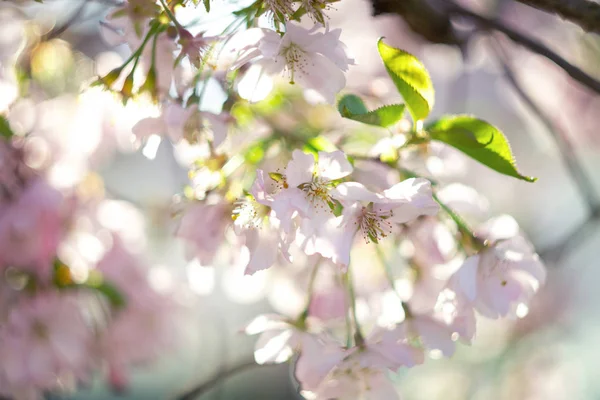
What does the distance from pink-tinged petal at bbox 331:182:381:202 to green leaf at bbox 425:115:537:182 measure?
0.12 m

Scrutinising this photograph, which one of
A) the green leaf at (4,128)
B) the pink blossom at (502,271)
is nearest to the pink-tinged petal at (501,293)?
the pink blossom at (502,271)

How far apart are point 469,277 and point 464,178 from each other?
1563 mm

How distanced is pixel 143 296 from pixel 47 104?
0.51 meters

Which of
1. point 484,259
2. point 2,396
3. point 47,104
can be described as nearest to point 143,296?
point 2,396

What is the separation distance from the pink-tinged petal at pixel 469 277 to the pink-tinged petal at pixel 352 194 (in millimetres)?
175

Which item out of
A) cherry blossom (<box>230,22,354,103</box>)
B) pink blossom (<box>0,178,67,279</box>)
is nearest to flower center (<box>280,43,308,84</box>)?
cherry blossom (<box>230,22,354,103</box>)

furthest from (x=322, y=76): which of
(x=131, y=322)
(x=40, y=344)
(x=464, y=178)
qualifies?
(x=464, y=178)

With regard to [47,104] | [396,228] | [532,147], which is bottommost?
[532,147]

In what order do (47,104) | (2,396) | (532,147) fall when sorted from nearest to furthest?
(2,396) < (47,104) < (532,147)

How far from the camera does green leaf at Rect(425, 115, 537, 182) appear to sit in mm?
647

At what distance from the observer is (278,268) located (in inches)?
48.3

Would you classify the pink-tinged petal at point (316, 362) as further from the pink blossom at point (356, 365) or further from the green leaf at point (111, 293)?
the green leaf at point (111, 293)

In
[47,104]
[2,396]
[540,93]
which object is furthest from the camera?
[540,93]

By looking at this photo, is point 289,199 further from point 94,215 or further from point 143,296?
point 143,296
